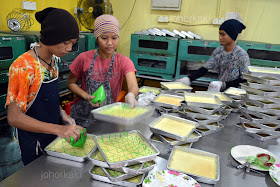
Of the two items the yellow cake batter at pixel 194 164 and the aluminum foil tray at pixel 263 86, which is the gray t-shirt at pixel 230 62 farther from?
the yellow cake batter at pixel 194 164

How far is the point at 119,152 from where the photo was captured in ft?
3.28

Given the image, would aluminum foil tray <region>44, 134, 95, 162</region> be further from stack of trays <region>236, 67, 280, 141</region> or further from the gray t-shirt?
the gray t-shirt

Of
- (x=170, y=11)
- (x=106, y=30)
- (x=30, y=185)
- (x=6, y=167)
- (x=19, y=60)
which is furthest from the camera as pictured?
(x=170, y=11)

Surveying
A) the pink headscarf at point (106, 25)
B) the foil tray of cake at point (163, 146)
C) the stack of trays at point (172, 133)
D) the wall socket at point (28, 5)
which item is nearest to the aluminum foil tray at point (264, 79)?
the stack of trays at point (172, 133)

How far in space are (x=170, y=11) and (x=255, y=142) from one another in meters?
3.20

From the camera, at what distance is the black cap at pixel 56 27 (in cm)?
121

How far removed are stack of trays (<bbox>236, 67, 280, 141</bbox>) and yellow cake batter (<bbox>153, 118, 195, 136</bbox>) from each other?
1.60 feet

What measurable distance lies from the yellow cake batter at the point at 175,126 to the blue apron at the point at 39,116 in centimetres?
76

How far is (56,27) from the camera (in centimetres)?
121

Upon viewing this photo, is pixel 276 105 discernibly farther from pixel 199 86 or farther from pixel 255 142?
pixel 199 86

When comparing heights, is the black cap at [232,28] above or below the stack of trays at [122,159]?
above

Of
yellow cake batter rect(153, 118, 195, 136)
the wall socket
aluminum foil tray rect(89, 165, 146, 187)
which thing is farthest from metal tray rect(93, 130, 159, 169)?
the wall socket

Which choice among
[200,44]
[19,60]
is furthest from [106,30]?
[200,44]

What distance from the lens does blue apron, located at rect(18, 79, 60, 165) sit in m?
1.35
